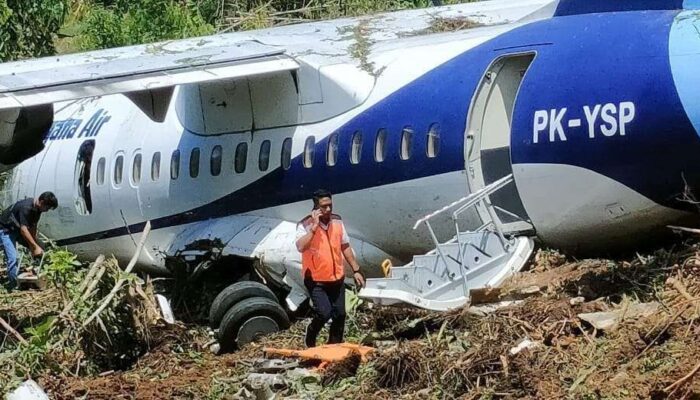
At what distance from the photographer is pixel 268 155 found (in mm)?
15094

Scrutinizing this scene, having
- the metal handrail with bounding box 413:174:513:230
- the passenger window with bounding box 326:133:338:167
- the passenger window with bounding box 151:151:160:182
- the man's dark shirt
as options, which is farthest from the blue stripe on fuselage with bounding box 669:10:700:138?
the man's dark shirt

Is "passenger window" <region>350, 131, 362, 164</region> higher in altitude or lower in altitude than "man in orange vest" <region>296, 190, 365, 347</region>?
higher

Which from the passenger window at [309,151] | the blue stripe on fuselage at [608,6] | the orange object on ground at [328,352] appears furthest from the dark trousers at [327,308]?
the blue stripe on fuselage at [608,6]

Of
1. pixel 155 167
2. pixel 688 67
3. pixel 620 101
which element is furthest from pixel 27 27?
pixel 688 67

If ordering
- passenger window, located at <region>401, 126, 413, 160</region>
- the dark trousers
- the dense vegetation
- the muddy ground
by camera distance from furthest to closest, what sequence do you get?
the dense vegetation
passenger window, located at <region>401, 126, 413, 160</region>
the dark trousers
the muddy ground

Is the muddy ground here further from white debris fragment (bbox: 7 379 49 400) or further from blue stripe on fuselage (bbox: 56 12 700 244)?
blue stripe on fuselage (bbox: 56 12 700 244)

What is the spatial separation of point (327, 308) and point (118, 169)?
5.43 metres

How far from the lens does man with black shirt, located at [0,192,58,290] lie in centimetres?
1681

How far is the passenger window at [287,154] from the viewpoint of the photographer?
14820 millimetres

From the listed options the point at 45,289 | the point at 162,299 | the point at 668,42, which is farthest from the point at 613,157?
the point at 45,289

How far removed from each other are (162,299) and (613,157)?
4.76 meters

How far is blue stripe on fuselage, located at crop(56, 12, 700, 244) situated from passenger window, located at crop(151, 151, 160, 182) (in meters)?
2.51

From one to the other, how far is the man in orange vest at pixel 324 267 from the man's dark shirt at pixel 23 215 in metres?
5.84

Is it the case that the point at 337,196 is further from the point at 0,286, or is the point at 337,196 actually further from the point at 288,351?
the point at 0,286
